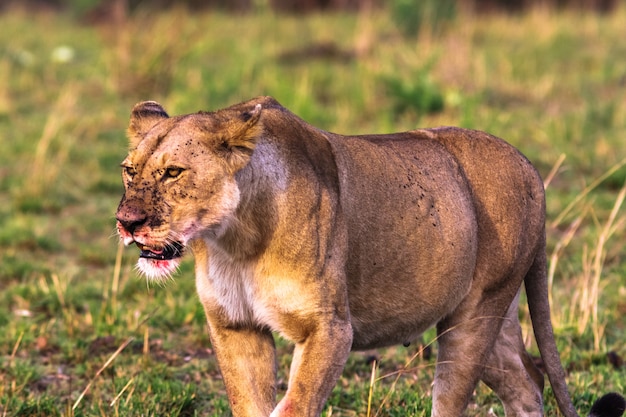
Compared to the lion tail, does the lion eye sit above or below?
above

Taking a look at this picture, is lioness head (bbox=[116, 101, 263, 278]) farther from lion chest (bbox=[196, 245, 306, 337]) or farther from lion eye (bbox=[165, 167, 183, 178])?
lion chest (bbox=[196, 245, 306, 337])

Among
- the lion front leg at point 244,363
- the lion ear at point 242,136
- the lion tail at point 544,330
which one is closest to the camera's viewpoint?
the lion ear at point 242,136

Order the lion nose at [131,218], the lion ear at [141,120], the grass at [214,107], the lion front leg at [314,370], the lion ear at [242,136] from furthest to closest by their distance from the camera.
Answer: the grass at [214,107]
the lion ear at [141,120]
the lion front leg at [314,370]
the lion ear at [242,136]
the lion nose at [131,218]

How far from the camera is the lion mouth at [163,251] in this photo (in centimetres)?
346

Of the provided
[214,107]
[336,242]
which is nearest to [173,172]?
[336,242]

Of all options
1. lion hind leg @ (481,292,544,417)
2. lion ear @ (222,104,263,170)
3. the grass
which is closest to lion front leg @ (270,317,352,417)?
the grass

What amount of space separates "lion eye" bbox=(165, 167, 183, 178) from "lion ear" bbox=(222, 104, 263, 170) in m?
0.16

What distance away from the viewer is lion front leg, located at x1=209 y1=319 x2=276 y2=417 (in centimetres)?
386

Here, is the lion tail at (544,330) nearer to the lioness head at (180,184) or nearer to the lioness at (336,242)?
the lioness at (336,242)

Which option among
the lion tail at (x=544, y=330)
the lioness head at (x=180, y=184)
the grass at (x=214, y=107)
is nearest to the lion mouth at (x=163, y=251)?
the lioness head at (x=180, y=184)

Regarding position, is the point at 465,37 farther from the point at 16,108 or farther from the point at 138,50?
the point at 16,108

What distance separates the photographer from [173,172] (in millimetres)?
3422

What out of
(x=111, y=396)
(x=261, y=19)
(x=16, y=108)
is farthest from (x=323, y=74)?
(x=111, y=396)

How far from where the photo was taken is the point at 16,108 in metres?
10.6
